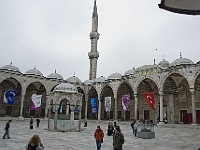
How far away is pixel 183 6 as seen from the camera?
2.44 meters

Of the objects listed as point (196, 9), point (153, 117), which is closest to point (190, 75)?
point (153, 117)

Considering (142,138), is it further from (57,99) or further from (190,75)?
(190,75)

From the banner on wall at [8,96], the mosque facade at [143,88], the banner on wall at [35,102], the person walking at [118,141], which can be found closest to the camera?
the person walking at [118,141]

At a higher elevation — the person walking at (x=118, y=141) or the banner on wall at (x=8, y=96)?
the banner on wall at (x=8, y=96)

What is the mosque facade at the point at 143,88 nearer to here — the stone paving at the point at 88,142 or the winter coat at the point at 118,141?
the stone paving at the point at 88,142

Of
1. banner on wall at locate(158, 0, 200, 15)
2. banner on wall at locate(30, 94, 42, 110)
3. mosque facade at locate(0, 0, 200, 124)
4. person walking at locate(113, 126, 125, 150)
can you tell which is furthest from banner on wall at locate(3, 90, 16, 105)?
banner on wall at locate(158, 0, 200, 15)

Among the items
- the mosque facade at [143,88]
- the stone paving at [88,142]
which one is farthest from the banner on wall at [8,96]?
the stone paving at [88,142]

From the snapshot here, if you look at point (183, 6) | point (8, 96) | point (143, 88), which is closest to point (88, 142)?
point (183, 6)

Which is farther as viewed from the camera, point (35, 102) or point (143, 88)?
point (143, 88)

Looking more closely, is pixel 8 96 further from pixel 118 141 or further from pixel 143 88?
pixel 118 141

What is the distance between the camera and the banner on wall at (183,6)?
7.82 feet

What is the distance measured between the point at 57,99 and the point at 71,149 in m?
7.83

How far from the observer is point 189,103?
2428 centimetres

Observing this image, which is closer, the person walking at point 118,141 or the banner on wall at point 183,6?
the banner on wall at point 183,6
